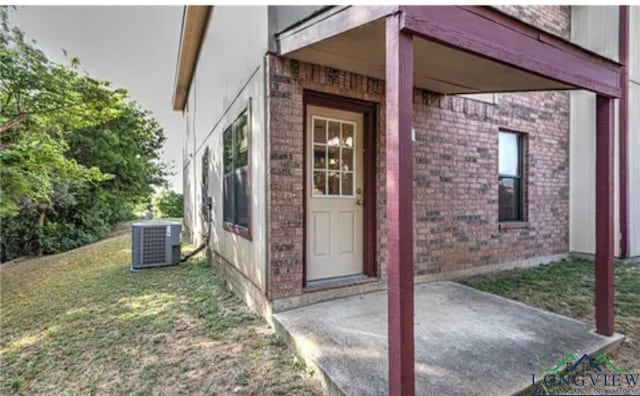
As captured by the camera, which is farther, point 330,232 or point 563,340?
point 330,232

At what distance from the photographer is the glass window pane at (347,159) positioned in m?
3.96

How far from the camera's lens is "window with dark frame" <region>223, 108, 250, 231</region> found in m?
4.07

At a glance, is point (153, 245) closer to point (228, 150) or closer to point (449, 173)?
point (228, 150)

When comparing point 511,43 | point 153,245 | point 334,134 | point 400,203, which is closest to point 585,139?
point 334,134

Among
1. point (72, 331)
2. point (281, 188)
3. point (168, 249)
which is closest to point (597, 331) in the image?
point (281, 188)

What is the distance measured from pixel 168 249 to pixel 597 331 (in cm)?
642

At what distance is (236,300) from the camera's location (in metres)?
4.16

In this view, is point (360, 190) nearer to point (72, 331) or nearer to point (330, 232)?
point (330, 232)

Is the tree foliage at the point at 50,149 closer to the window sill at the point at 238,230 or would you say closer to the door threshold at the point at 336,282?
the window sill at the point at 238,230

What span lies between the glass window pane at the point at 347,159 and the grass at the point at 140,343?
198cm

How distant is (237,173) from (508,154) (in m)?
4.47

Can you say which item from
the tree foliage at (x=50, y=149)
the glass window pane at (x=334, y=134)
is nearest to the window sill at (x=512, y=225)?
the glass window pane at (x=334, y=134)

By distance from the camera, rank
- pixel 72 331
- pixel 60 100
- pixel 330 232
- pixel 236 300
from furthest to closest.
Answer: pixel 60 100 < pixel 236 300 < pixel 330 232 < pixel 72 331

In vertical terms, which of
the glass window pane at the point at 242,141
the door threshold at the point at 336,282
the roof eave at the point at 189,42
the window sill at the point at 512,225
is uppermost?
the roof eave at the point at 189,42
